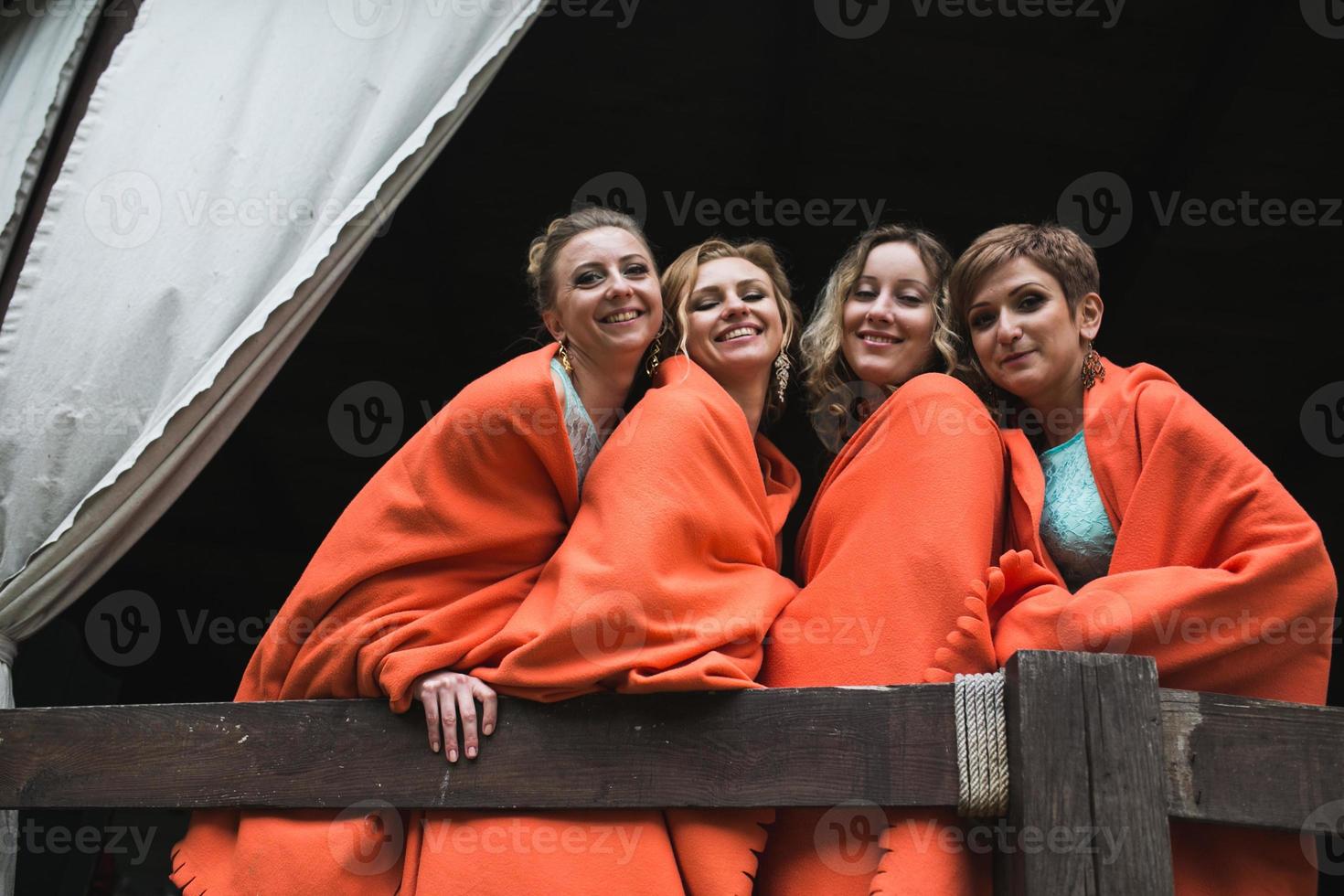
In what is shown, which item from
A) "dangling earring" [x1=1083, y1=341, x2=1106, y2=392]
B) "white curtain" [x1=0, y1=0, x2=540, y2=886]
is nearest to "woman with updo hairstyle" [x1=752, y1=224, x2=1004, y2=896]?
"dangling earring" [x1=1083, y1=341, x2=1106, y2=392]

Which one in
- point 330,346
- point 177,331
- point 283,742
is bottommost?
point 283,742

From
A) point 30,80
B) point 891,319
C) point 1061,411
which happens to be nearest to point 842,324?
point 891,319

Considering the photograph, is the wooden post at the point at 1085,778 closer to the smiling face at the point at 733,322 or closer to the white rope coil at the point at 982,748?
the white rope coil at the point at 982,748

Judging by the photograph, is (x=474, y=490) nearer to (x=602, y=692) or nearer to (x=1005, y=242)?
(x=602, y=692)

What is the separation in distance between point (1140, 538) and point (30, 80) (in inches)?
111

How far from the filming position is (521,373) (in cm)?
262

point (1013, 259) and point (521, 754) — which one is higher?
point (1013, 259)

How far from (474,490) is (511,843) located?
2.33 feet

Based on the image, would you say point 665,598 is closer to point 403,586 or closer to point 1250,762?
point 403,586

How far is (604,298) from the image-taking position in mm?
2994

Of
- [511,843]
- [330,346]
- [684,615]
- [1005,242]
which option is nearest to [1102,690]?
[684,615]

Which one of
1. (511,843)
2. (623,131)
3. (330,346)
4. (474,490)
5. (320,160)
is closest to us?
(511,843)

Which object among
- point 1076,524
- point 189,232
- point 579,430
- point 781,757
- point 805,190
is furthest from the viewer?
point 805,190

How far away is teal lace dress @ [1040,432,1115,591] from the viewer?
2631 millimetres
